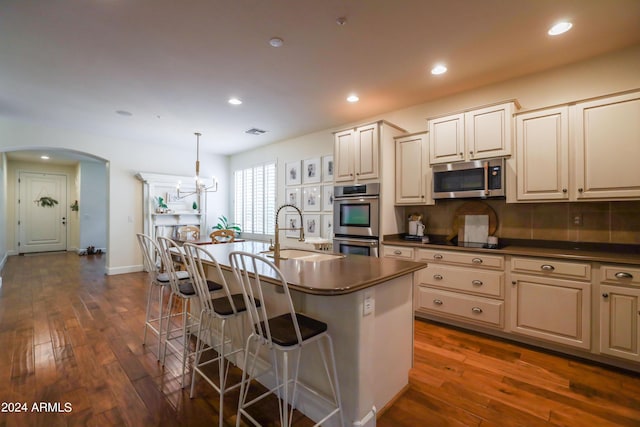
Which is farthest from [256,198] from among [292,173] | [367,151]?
[367,151]

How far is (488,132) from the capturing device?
288cm

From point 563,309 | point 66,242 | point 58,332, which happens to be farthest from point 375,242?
point 66,242

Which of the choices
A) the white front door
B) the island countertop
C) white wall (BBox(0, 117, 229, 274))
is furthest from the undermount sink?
the white front door

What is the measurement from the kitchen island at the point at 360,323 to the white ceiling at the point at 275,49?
1843 mm

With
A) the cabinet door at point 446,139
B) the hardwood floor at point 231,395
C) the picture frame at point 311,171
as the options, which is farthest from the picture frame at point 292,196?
the hardwood floor at point 231,395

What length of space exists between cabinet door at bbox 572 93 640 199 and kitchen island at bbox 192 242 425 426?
1881 millimetres

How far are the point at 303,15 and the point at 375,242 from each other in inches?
96.2

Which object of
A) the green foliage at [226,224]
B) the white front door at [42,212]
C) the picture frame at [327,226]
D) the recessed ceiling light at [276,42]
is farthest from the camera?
the white front door at [42,212]

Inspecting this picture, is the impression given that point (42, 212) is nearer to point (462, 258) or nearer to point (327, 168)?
point (327, 168)

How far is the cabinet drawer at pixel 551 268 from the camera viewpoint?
230 centimetres

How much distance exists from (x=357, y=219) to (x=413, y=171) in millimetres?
924

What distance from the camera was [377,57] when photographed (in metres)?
2.65

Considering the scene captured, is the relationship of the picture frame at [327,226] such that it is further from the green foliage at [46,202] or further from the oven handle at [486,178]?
the green foliage at [46,202]

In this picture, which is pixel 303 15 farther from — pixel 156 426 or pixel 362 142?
pixel 156 426
